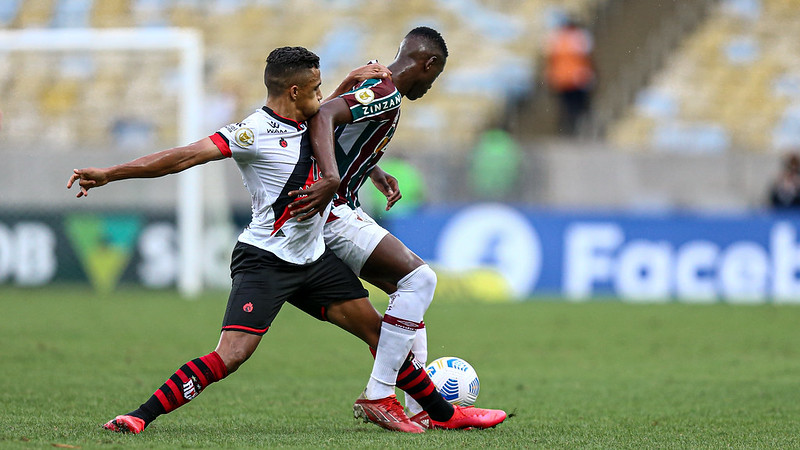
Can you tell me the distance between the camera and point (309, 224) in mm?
5633

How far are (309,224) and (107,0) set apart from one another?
52.1 feet

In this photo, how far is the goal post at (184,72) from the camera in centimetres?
1528

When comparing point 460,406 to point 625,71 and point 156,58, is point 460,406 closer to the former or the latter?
point 156,58

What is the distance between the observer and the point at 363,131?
597 centimetres

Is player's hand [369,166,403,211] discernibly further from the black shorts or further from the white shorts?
the black shorts

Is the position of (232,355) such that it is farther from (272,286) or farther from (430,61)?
(430,61)

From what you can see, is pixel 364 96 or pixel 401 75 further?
pixel 401 75

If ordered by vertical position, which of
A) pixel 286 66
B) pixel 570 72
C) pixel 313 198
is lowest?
pixel 313 198

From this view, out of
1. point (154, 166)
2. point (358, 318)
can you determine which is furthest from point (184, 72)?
point (154, 166)

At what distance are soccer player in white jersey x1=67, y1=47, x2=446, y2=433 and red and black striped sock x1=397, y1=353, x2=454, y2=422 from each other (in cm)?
16

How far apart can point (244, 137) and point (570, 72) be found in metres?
13.1

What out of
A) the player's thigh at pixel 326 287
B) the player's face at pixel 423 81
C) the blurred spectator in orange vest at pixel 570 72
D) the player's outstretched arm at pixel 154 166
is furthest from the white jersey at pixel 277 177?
the blurred spectator in orange vest at pixel 570 72

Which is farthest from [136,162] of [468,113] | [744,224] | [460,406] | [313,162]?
[468,113]

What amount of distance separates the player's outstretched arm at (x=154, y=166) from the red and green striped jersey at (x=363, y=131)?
2.63 feet
